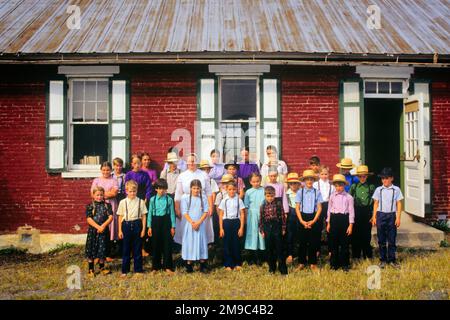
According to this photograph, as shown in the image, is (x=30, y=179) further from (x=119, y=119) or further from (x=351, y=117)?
(x=351, y=117)

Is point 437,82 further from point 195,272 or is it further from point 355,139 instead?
point 195,272

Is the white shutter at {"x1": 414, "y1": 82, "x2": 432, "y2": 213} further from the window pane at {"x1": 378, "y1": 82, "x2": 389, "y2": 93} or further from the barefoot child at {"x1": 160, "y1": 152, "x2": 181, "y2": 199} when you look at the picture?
the barefoot child at {"x1": 160, "y1": 152, "x2": 181, "y2": 199}

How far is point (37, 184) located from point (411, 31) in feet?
27.8

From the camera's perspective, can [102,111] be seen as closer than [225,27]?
Yes

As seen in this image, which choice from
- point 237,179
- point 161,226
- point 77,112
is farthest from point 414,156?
point 77,112

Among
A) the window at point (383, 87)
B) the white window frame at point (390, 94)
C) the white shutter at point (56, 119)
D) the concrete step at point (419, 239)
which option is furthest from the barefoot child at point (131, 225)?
the window at point (383, 87)

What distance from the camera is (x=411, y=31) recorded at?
30.0ft

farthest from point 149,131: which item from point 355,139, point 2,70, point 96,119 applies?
point 355,139

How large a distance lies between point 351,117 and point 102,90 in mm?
5070

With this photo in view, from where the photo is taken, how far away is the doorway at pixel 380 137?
11.5 meters

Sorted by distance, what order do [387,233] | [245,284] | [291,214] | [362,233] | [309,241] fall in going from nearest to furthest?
[245,284] → [309,241] → [387,233] → [291,214] → [362,233]

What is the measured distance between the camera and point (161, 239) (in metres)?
6.26

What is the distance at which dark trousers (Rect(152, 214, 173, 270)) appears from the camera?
6.23m

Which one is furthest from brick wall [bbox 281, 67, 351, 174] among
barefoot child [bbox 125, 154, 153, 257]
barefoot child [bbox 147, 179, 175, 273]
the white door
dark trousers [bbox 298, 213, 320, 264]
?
barefoot child [bbox 147, 179, 175, 273]
